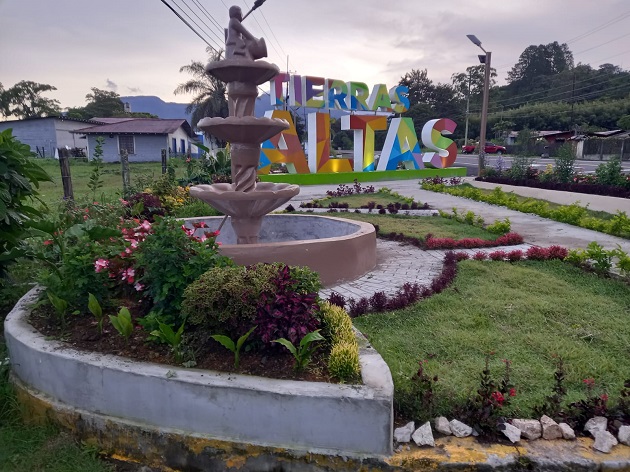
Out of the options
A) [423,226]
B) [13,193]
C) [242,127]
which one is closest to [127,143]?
[423,226]

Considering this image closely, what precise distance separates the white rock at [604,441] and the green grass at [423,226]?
569cm

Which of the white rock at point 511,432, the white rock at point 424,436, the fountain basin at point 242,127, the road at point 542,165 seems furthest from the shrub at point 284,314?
the road at point 542,165

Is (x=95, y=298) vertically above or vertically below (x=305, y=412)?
above

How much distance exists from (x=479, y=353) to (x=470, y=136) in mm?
64988

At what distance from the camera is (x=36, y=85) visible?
48219 mm

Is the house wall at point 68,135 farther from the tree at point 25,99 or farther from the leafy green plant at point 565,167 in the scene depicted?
the leafy green plant at point 565,167

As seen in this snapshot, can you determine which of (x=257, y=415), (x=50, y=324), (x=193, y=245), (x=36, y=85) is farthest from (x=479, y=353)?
(x=36, y=85)

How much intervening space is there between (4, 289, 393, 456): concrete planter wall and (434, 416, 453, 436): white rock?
0.38 metres

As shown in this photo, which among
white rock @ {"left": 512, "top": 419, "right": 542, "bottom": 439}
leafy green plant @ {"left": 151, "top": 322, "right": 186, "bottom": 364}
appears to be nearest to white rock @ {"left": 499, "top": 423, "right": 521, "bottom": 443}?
white rock @ {"left": 512, "top": 419, "right": 542, "bottom": 439}

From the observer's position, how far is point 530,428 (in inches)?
109

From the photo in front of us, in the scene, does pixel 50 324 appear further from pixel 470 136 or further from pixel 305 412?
pixel 470 136

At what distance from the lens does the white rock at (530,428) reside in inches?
108

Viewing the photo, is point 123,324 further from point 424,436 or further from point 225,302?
point 424,436

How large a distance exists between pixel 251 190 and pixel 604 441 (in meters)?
4.31
